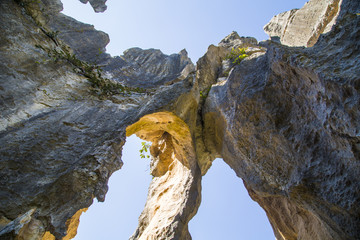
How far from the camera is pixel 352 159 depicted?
4277 mm

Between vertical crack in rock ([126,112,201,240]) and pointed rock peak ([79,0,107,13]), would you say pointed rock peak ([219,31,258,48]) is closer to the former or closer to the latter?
vertical crack in rock ([126,112,201,240])

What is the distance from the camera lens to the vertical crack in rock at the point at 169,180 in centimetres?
884

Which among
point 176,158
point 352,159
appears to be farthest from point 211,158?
point 352,159

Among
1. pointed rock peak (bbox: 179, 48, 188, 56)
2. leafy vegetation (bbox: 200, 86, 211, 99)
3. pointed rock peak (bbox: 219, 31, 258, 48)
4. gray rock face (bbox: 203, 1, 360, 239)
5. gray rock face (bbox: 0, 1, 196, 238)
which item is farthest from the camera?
pointed rock peak (bbox: 179, 48, 188, 56)

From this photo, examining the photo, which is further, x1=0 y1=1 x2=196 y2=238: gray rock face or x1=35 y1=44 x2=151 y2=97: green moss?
x1=35 y1=44 x2=151 y2=97: green moss

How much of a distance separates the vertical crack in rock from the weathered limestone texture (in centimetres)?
8

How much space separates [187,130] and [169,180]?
3660 mm

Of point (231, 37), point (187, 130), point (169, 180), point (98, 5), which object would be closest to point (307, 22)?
point (231, 37)

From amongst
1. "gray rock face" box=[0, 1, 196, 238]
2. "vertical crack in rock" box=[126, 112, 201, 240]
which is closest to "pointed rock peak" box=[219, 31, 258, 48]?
"vertical crack in rock" box=[126, 112, 201, 240]

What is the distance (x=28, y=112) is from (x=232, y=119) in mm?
7313

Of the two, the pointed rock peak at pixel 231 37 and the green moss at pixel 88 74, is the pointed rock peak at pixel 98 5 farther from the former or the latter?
the green moss at pixel 88 74

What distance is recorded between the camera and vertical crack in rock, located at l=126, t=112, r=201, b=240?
A: 29.0ft

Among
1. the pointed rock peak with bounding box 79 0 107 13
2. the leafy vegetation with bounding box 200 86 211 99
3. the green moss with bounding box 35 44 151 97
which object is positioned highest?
the pointed rock peak with bounding box 79 0 107 13

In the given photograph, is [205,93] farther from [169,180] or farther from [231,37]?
[231,37]
